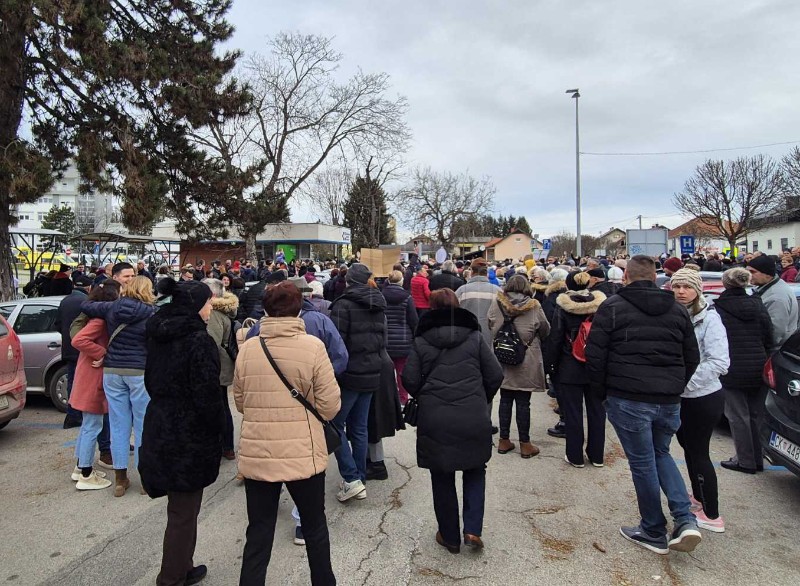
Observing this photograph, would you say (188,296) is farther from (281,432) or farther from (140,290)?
(140,290)

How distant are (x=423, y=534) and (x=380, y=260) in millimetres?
5351

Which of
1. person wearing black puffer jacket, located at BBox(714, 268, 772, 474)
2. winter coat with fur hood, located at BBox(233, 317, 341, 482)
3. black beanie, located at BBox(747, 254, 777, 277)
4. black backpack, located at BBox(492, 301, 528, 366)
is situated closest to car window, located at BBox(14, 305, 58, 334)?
winter coat with fur hood, located at BBox(233, 317, 341, 482)

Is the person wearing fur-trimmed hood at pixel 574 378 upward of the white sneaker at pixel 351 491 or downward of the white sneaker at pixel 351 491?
upward

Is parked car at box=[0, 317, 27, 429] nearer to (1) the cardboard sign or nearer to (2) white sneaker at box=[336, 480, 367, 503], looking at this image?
(2) white sneaker at box=[336, 480, 367, 503]

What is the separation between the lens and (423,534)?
3.75m

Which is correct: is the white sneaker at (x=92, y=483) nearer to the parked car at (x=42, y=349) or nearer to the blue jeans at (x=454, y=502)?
the parked car at (x=42, y=349)

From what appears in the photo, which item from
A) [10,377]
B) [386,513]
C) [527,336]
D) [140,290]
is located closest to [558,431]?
[527,336]

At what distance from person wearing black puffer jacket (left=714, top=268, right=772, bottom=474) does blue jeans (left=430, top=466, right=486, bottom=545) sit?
9.31 ft

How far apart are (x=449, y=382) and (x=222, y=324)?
2.81 meters

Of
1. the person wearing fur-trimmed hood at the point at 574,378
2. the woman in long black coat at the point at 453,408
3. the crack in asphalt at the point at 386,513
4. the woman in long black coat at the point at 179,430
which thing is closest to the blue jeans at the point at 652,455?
the woman in long black coat at the point at 453,408

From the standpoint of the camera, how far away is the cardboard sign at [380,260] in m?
8.26

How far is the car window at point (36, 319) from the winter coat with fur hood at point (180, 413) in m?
5.57

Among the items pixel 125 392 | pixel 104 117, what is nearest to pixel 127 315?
pixel 125 392

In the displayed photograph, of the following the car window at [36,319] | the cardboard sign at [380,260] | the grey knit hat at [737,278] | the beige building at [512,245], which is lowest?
the car window at [36,319]
